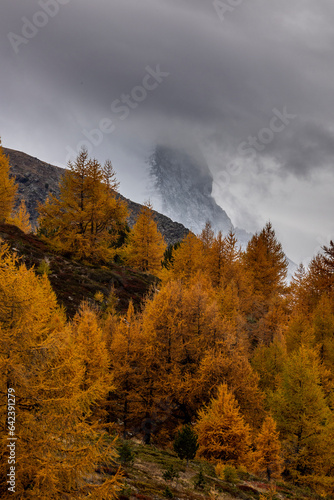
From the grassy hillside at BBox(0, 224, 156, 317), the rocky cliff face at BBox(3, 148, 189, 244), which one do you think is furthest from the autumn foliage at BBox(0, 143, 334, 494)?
the rocky cliff face at BBox(3, 148, 189, 244)

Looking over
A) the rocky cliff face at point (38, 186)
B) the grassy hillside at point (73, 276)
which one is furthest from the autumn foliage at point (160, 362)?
Result: the rocky cliff face at point (38, 186)

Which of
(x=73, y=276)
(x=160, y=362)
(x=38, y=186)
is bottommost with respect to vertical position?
(x=160, y=362)

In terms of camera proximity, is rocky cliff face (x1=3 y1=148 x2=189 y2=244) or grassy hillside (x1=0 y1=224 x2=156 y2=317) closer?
grassy hillside (x1=0 y1=224 x2=156 y2=317)

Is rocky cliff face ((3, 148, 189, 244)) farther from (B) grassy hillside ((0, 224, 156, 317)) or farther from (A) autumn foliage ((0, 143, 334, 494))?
(B) grassy hillside ((0, 224, 156, 317))

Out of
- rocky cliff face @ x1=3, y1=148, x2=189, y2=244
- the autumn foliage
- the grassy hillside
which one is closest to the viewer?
the autumn foliage

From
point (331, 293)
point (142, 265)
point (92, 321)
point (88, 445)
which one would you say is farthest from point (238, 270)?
point (88, 445)

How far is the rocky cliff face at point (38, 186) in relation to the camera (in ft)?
428

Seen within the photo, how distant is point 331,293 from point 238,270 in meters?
10.8

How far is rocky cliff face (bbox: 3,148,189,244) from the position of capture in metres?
130

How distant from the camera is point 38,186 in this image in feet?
449

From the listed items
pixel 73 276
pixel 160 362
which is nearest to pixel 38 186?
pixel 73 276

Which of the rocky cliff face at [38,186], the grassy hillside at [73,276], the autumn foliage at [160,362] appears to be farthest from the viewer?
the rocky cliff face at [38,186]

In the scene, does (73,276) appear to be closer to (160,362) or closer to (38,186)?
(160,362)

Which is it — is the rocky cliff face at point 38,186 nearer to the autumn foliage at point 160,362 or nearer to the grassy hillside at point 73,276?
the autumn foliage at point 160,362
